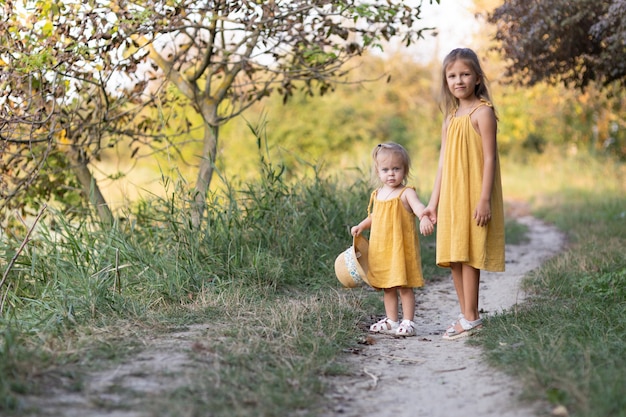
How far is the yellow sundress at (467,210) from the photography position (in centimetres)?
446

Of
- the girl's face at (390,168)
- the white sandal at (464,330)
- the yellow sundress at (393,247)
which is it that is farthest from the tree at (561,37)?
the white sandal at (464,330)

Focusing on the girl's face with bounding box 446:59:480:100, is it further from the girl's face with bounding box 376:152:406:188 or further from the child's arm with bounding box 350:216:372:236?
the child's arm with bounding box 350:216:372:236

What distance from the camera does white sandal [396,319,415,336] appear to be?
15.4ft

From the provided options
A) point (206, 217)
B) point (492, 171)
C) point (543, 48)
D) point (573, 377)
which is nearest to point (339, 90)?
point (543, 48)

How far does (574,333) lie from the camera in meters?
4.15

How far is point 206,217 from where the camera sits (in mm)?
5805

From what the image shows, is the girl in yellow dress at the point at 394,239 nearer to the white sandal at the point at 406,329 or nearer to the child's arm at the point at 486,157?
the white sandal at the point at 406,329

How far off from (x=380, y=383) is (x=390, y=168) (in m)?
1.51

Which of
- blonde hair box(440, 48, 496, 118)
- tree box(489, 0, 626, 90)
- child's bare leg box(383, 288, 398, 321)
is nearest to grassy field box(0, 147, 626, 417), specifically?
child's bare leg box(383, 288, 398, 321)

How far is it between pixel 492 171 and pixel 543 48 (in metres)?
3.68

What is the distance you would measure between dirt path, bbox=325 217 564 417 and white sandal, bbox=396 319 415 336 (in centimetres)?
5

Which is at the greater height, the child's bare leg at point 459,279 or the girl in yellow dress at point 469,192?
the girl in yellow dress at point 469,192

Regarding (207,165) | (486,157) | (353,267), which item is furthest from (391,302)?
(207,165)

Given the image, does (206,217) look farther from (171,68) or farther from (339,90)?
(339,90)
